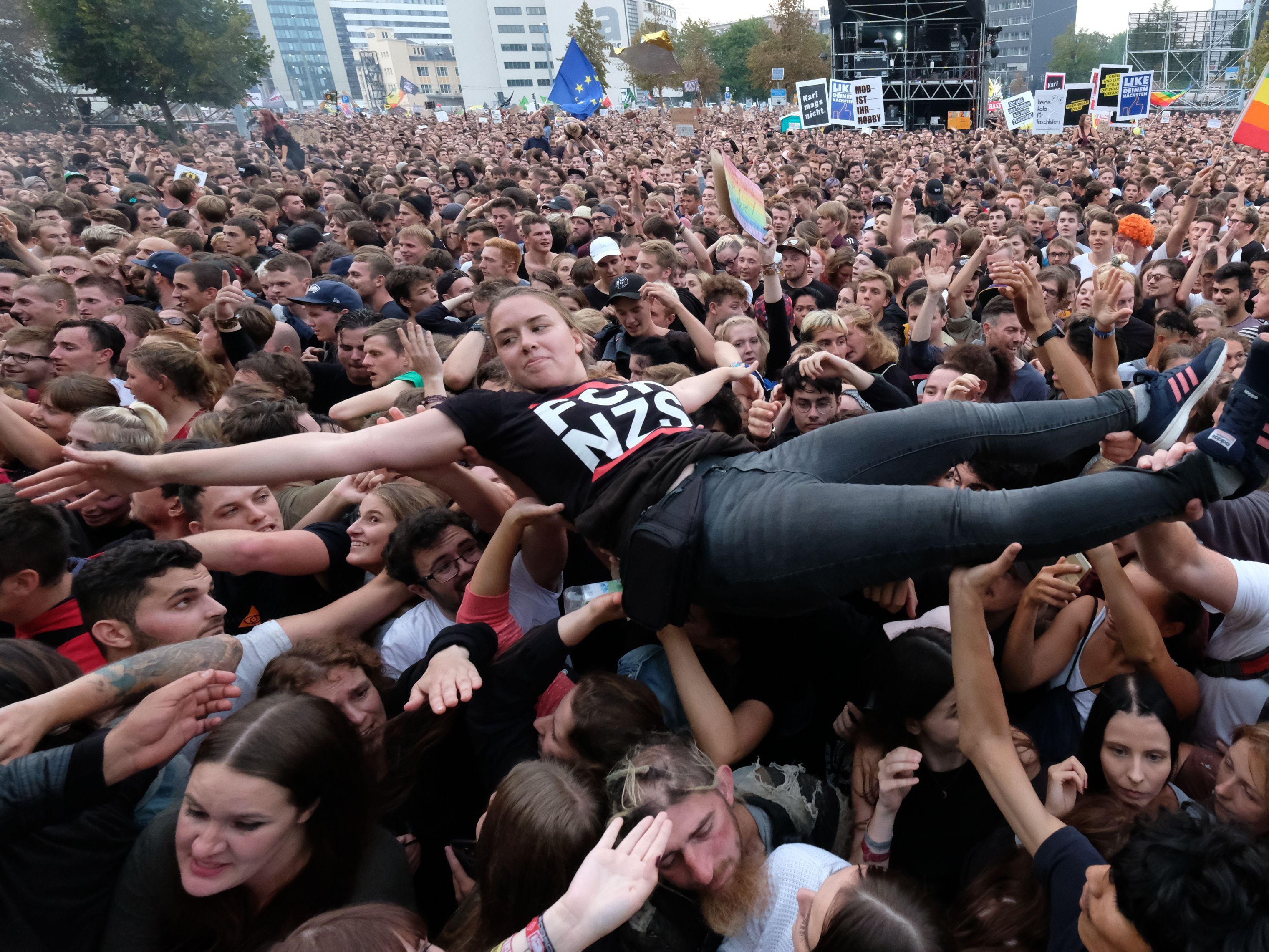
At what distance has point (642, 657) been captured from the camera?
8.76 feet

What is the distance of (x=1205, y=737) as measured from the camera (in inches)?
94.5

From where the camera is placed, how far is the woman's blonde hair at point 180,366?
416 cm

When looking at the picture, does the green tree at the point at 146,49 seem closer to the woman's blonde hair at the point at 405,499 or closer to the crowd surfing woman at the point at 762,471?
the woman's blonde hair at the point at 405,499

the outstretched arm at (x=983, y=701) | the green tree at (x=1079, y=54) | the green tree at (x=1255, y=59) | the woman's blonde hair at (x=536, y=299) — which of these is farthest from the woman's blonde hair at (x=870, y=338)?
the green tree at (x=1079, y=54)

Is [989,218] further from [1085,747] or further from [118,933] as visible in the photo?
[118,933]

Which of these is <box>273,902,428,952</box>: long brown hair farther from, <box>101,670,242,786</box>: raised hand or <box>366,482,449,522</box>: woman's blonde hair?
<box>366,482,449,522</box>: woman's blonde hair

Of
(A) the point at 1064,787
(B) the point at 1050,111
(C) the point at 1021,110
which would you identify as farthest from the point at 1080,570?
(B) the point at 1050,111

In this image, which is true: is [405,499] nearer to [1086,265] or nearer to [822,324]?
[822,324]

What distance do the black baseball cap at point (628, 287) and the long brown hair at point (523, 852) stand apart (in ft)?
11.6

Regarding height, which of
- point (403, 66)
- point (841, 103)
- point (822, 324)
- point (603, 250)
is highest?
point (403, 66)

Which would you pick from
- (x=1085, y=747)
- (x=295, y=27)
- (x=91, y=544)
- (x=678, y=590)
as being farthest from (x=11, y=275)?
(x=295, y=27)

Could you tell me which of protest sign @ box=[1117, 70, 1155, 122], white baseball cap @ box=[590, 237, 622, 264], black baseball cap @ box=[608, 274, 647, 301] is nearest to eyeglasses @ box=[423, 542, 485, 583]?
black baseball cap @ box=[608, 274, 647, 301]

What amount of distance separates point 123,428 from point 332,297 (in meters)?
2.56

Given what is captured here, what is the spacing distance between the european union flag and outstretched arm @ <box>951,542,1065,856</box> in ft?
67.9
